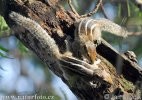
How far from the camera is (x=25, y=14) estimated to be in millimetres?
3086

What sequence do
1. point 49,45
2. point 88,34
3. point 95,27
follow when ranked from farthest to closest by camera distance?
1. point 95,27
2. point 88,34
3. point 49,45

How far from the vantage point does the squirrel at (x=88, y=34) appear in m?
3.04

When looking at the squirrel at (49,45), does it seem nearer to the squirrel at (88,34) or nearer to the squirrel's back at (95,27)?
the squirrel at (88,34)

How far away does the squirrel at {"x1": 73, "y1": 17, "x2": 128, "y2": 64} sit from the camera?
9.98 ft

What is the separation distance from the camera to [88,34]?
330cm

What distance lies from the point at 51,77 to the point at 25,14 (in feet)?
6.15

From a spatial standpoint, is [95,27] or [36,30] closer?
[36,30]

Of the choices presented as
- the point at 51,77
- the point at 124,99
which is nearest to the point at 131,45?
the point at 124,99

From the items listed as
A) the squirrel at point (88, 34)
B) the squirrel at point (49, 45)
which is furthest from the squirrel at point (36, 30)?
the squirrel at point (88, 34)

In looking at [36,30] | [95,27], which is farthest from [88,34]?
[36,30]

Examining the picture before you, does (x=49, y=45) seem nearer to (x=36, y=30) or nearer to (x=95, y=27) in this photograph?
(x=36, y=30)

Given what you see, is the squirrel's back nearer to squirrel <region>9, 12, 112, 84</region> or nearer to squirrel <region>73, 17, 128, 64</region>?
squirrel <region>73, 17, 128, 64</region>

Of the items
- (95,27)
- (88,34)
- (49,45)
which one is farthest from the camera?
(95,27)

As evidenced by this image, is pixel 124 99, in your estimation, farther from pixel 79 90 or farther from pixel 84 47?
pixel 84 47
